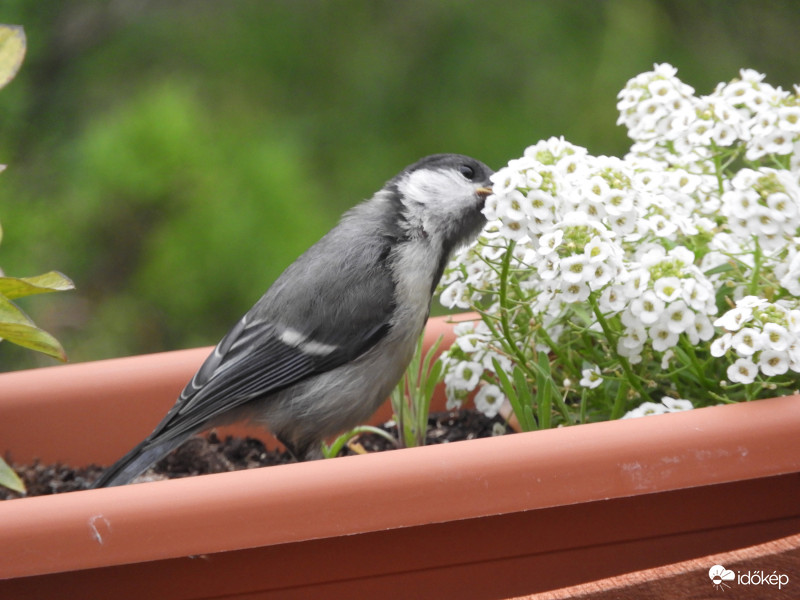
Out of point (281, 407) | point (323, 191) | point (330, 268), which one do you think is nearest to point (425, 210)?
point (330, 268)

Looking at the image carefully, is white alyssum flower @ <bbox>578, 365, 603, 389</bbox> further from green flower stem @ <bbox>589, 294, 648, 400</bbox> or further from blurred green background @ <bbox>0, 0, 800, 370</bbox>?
blurred green background @ <bbox>0, 0, 800, 370</bbox>

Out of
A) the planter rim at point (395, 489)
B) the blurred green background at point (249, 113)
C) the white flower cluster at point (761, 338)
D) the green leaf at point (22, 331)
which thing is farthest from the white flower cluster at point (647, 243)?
the blurred green background at point (249, 113)

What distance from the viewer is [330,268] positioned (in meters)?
1.53

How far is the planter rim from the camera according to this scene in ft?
3.53

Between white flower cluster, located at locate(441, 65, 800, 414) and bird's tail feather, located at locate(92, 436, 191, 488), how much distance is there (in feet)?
1.56

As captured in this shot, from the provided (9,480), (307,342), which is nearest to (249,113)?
(307,342)

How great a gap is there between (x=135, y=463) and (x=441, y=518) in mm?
506

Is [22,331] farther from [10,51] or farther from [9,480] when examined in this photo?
[10,51]

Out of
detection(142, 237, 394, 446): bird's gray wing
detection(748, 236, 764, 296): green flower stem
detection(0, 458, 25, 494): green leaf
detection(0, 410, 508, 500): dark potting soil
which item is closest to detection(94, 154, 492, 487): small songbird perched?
detection(142, 237, 394, 446): bird's gray wing

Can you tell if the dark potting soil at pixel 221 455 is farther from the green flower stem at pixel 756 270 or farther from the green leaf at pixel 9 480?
the green flower stem at pixel 756 270

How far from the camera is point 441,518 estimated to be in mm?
1112

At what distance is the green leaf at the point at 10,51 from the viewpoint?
A: 48.8 inches

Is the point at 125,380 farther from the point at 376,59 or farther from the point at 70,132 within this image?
the point at 376,59

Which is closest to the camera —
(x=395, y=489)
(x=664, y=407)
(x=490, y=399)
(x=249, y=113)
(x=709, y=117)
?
(x=395, y=489)
